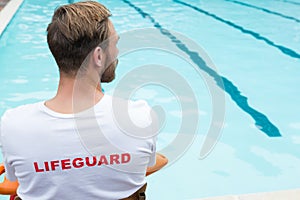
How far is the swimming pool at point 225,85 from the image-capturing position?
2.55 meters

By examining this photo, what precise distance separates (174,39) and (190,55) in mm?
744

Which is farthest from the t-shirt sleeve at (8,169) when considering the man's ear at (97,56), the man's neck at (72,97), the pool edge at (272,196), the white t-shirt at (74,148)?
the pool edge at (272,196)

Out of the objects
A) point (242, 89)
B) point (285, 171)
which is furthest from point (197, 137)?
point (242, 89)

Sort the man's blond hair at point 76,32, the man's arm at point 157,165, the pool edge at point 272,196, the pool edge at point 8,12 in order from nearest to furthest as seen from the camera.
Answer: the man's blond hair at point 76,32
the man's arm at point 157,165
the pool edge at point 272,196
the pool edge at point 8,12

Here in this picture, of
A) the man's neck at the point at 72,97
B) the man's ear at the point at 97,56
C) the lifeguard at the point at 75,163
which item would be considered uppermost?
the man's ear at the point at 97,56

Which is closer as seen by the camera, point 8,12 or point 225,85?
point 225,85

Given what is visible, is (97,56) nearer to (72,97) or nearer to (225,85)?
(72,97)

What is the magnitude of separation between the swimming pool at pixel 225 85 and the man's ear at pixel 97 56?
4.05 ft

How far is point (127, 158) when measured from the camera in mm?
1111

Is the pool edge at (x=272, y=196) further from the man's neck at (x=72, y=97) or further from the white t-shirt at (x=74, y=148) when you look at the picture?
the man's neck at (x=72, y=97)

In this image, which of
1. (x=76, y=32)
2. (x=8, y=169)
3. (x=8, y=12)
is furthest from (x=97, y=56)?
(x=8, y=12)

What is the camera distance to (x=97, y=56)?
3.46 feet

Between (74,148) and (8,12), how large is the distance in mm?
6029

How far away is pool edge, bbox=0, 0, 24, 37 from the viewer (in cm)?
575
